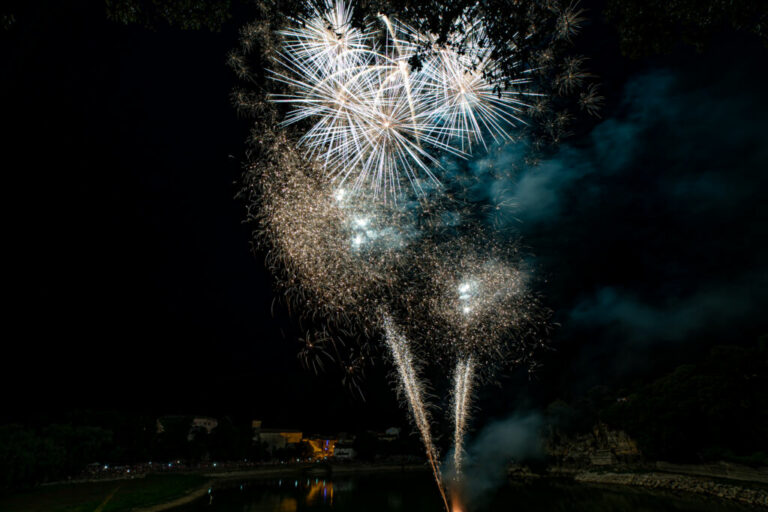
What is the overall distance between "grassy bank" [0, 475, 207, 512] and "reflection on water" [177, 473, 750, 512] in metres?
2.41

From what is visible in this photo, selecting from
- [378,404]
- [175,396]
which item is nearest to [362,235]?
[175,396]

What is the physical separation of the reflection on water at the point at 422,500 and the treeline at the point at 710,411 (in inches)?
166

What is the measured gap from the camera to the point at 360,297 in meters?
Result: 13.1

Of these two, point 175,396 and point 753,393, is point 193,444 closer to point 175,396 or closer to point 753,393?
point 175,396

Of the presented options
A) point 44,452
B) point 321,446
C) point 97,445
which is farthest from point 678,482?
point 321,446


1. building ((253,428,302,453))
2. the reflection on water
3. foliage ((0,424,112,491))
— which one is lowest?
the reflection on water

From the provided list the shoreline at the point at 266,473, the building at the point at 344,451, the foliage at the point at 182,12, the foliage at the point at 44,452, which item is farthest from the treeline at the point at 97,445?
the foliage at the point at 182,12

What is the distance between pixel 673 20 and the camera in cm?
707

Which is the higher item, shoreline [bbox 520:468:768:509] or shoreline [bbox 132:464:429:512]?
shoreline [bbox 132:464:429:512]

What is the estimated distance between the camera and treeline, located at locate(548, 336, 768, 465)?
26.0 m

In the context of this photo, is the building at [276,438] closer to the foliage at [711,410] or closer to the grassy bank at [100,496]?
the grassy bank at [100,496]

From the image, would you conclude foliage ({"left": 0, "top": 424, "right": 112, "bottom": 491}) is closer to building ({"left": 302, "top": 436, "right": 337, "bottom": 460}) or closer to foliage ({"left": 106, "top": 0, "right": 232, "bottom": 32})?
foliage ({"left": 106, "top": 0, "right": 232, "bottom": 32})

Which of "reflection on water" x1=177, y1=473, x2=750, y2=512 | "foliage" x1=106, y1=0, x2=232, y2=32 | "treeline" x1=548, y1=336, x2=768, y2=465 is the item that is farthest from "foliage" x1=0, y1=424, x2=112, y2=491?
"treeline" x1=548, y1=336, x2=768, y2=465

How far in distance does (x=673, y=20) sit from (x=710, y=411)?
101ft
